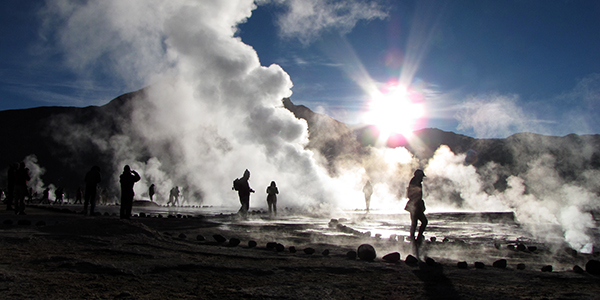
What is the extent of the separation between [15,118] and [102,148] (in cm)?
3214

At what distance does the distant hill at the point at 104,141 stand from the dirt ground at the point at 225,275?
6658cm

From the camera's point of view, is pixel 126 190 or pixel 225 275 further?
pixel 126 190

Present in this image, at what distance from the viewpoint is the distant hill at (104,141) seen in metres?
75.6

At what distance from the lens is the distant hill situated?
7556 centimetres

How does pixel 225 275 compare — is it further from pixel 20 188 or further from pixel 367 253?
pixel 20 188

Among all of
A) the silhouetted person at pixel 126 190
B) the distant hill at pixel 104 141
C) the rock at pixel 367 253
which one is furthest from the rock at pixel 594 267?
the distant hill at pixel 104 141

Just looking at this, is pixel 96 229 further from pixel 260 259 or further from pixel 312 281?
pixel 312 281

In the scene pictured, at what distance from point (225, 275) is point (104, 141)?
87.2 meters

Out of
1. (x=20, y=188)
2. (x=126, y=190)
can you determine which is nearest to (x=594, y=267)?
(x=126, y=190)

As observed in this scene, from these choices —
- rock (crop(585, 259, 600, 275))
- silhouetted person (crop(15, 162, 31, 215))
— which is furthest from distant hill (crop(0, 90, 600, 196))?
rock (crop(585, 259, 600, 275))

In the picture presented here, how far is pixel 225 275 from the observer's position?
476 centimetres

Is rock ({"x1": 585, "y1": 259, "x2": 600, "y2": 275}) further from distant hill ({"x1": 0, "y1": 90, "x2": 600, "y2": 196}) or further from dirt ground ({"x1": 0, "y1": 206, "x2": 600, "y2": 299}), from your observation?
distant hill ({"x1": 0, "y1": 90, "x2": 600, "y2": 196})

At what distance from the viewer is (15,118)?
3671 inches

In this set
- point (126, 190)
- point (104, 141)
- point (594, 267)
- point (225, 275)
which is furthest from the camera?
point (104, 141)
